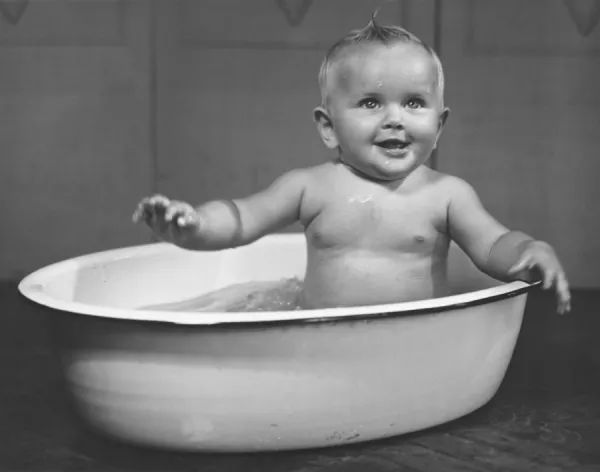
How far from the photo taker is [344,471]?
24.6 inches

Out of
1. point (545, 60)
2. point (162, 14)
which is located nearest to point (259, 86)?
point (162, 14)

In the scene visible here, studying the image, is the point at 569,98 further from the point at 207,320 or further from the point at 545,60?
the point at 207,320

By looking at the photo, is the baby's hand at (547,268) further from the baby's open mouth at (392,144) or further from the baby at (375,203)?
the baby's open mouth at (392,144)

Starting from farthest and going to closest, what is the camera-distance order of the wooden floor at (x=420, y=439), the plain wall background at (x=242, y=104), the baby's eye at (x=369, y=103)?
A: the plain wall background at (x=242, y=104)
the baby's eye at (x=369, y=103)
the wooden floor at (x=420, y=439)

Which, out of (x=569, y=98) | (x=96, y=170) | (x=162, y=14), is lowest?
(x=96, y=170)

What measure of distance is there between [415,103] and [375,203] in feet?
0.33

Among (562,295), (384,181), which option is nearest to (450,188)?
(384,181)

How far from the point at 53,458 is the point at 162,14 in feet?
2.90

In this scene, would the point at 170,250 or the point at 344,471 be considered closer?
the point at 344,471

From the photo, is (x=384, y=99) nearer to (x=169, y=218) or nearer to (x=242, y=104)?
(x=169, y=218)

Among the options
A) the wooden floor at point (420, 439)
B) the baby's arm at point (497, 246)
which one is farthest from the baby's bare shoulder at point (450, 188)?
the wooden floor at point (420, 439)

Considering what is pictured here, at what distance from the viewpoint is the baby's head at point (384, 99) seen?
0.73 metres

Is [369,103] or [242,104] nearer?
[369,103]

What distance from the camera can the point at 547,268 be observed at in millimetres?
662
